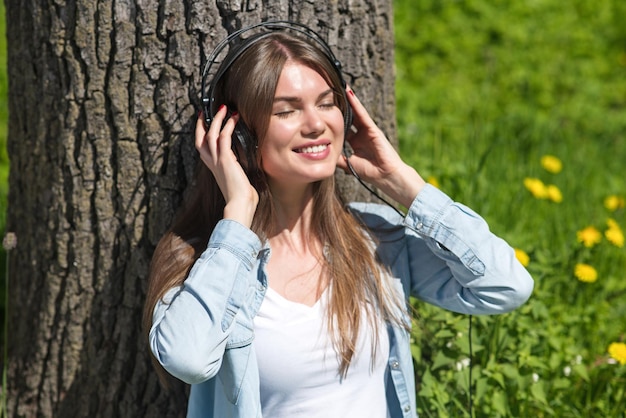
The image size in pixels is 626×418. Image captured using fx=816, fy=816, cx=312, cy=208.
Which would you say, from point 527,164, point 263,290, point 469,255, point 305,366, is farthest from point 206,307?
point 527,164

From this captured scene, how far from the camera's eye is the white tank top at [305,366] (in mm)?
2216

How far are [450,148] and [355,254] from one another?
2313 millimetres

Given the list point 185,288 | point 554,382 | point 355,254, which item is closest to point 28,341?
point 185,288

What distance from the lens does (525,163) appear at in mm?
4621

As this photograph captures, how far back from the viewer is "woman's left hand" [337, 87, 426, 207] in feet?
7.82

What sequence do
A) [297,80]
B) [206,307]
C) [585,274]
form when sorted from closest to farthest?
[206,307] < [297,80] < [585,274]

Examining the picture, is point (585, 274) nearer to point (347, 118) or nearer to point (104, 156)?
point (347, 118)

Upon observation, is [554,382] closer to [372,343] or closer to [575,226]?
[372,343]

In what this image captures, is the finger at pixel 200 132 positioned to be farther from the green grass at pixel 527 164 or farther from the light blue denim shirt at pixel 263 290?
the green grass at pixel 527 164

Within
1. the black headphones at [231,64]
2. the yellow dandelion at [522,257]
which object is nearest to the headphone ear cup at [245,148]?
the black headphones at [231,64]

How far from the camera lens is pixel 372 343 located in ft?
7.62

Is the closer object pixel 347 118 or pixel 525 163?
pixel 347 118

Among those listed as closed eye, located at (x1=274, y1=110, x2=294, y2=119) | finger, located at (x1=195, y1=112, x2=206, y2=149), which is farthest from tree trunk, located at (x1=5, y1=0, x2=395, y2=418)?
closed eye, located at (x1=274, y1=110, x2=294, y2=119)

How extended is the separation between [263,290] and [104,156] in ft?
2.34
